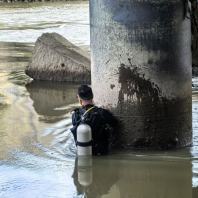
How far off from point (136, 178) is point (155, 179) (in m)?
0.22

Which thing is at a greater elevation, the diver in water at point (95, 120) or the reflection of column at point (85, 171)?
the diver in water at point (95, 120)

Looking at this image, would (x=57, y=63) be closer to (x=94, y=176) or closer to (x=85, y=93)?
(x=85, y=93)

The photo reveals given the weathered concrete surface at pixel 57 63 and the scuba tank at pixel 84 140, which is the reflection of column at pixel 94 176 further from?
the weathered concrete surface at pixel 57 63

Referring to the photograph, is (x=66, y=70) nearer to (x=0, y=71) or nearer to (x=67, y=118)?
(x=0, y=71)

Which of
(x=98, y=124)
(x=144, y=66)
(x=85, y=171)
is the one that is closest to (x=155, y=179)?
(x=85, y=171)

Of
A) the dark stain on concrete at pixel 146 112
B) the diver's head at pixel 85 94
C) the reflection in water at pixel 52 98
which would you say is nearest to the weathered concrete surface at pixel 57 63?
the reflection in water at pixel 52 98

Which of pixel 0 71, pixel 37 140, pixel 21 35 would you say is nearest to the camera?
pixel 37 140

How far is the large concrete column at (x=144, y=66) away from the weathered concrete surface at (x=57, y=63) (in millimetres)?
4784

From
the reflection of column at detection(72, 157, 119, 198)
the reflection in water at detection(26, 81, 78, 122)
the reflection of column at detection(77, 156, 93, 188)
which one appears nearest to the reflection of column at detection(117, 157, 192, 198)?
the reflection of column at detection(72, 157, 119, 198)

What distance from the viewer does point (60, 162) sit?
7.17 m

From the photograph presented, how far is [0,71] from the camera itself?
45.2ft

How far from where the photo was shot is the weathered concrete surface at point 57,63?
485 inches

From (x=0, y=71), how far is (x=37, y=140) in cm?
591

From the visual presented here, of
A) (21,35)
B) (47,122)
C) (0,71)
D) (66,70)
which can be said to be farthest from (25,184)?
(21,35)
